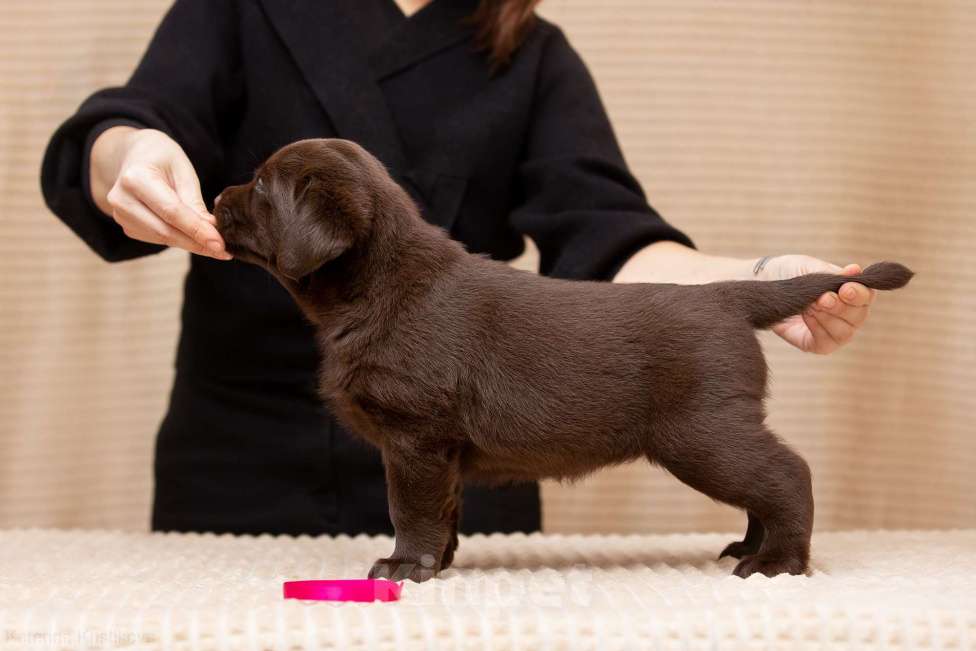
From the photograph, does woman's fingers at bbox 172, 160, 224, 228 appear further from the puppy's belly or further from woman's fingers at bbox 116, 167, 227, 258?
the puppy's belly

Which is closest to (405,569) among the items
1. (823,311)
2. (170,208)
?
(170,208)

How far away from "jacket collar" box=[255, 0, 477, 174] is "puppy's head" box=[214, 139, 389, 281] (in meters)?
0.56

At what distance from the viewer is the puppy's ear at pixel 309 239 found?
48.7 inches

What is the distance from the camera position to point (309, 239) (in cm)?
124

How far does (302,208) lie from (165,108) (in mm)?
610

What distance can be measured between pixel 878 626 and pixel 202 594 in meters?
0.72

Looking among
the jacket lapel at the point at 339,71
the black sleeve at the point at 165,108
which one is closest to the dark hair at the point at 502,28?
the jacket lapel at the point at 339,71

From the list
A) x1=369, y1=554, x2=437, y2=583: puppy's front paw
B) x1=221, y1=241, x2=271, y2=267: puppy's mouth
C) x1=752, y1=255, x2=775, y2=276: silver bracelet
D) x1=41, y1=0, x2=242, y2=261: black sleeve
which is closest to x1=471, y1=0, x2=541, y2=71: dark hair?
x1=41, y1=0, x2=242, y2=261: black sleeve

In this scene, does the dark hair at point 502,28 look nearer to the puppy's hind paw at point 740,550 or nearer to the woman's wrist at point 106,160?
the woman's wrist at point 106,160

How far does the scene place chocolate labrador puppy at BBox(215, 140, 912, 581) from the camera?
125cm

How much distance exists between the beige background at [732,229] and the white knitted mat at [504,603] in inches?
52.1

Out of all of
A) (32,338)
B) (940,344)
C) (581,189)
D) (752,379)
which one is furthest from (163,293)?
(940,344)

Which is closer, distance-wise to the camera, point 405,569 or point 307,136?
point 405,569

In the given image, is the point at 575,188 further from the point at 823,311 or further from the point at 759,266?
the point at 823,311
